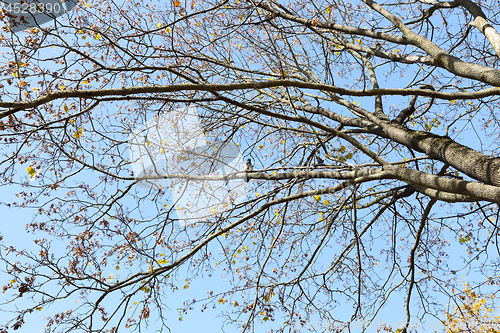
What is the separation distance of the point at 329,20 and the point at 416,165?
2.59 metres

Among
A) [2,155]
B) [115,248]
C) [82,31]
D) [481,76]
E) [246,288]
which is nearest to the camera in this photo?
[481,76]

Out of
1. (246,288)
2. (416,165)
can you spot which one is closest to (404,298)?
(416,165)

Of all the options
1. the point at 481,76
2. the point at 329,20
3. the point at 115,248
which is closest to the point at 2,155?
the point at 115,248

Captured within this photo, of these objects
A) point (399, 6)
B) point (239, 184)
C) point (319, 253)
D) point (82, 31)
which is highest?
point (399, 6)

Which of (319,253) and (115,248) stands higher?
(319,253)

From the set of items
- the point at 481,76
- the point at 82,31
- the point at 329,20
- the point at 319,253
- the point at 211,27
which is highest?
the point at 211,27

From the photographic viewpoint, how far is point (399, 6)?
5922mm

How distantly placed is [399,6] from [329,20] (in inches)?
72.0

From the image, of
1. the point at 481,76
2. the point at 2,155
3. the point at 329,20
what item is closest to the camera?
the point at 481,76

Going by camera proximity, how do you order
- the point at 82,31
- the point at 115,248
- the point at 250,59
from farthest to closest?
the point at 250,59
the point at 82,31
the point at 115,248

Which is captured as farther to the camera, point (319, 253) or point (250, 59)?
point (250, 59)

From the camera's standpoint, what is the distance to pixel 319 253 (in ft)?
16.8

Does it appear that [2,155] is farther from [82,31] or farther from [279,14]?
[279,14]

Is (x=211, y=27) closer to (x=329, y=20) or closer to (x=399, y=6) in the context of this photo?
(x=329, y=20)
